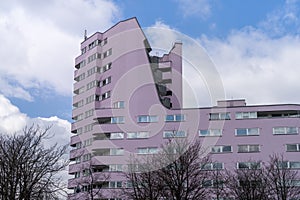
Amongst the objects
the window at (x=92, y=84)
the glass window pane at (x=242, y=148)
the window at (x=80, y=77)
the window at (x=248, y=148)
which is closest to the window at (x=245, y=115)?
the window at (x=248, y=148)

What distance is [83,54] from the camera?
72.1 meters

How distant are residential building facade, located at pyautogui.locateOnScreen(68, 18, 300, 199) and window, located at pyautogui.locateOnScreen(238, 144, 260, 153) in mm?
130

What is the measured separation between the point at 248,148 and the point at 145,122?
1427 cm

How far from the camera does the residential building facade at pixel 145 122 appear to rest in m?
57.9

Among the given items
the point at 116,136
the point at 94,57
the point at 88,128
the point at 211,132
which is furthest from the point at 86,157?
the point at 211,132

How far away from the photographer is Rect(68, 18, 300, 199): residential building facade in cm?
5794

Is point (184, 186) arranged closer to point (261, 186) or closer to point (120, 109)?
point (261, 186)

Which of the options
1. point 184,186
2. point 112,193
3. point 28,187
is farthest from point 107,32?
point 28,187

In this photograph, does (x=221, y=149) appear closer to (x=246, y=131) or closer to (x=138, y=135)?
(x=246, y=131)

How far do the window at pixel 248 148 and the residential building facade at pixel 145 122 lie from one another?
5.1 inches

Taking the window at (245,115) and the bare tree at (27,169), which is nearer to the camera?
the bare tree at (27,169)

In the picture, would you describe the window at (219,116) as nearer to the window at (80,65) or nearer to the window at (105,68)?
the window at (105,68)

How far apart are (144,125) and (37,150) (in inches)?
1413

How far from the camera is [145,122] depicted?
199 ft
